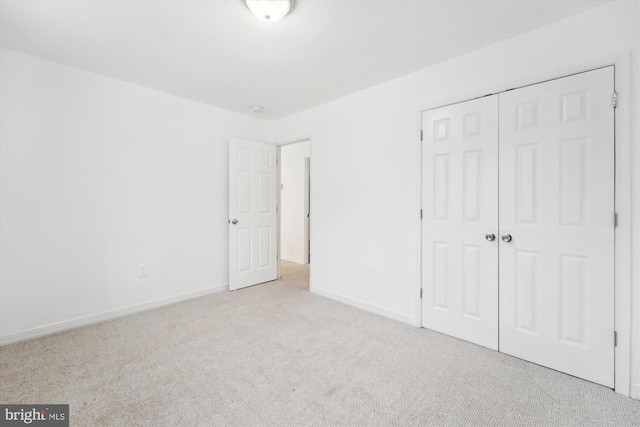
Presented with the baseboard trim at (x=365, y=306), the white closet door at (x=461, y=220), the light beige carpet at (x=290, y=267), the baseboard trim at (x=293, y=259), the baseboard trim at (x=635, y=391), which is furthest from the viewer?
the baseboard trim at (x=293, y=259)

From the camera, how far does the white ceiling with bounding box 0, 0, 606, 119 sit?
1.78 metres

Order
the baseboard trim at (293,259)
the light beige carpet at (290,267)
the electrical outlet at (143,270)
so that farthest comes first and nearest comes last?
the baseboard trim at (293,259) < the light beige carpet at (290,267) < the electrical outlet at (143,270)

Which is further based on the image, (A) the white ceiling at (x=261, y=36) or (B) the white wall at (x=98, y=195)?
(B) the white wall at (x=98, y=195)

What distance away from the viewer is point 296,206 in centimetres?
557

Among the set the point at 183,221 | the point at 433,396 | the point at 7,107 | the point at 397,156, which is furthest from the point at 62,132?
the point at 433,396

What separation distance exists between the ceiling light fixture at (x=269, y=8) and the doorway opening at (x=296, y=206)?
3417mm

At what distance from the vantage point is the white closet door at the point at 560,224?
1746 mm

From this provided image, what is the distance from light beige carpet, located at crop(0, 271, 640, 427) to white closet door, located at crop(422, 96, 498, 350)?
0.23 metres

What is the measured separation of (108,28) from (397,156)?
257 cm

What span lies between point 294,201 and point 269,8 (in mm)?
4058

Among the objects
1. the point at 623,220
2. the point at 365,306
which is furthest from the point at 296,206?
the point at 623,220

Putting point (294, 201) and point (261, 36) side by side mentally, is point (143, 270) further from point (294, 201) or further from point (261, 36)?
point (294, 201)

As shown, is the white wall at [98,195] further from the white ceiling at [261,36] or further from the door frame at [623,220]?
the door frame at [623,220]

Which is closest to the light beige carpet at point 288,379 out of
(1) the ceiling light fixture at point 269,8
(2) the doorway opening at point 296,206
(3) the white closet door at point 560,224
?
(3) the white closet door at point 560,224
